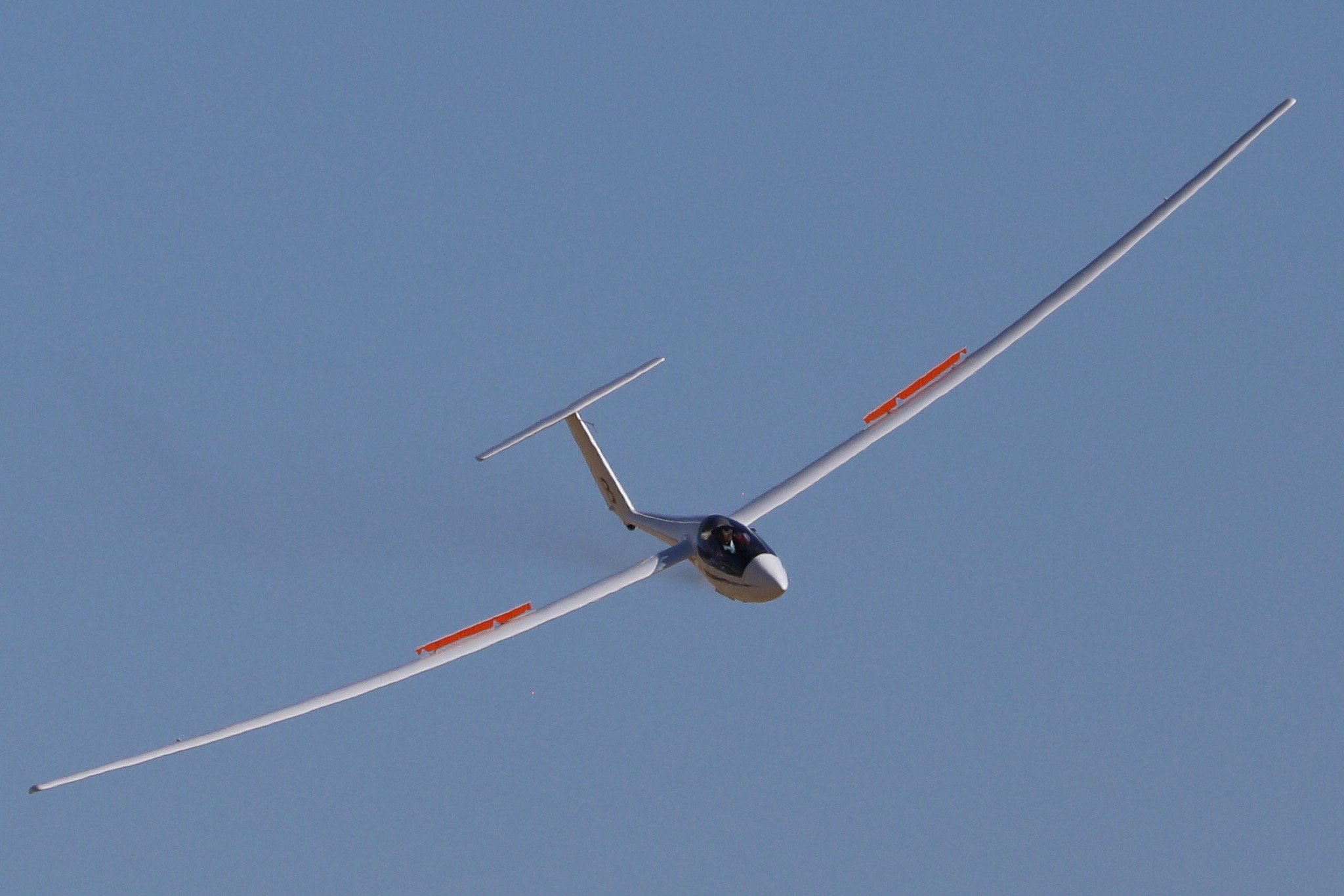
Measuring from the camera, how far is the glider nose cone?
5222cm

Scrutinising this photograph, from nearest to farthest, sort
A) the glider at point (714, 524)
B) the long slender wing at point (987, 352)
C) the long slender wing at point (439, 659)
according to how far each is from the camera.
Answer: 1. the long slender wing at point (439, 659)
2. the glider at point (714, 524)
3. the long slender wing at point (987, 352)

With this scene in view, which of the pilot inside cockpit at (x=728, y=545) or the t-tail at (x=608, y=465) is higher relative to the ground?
the t-tail at (x=608, y=465)

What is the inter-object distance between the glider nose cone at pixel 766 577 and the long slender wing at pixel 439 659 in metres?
2.52

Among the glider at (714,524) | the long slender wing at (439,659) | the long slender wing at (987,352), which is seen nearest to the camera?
the long slender wing at (439,659)

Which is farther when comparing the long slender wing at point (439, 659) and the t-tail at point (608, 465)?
the t-tail at point (608, 465)

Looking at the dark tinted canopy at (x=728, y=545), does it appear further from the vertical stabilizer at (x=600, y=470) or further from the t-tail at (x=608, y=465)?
the vertical stabilizer at (x=600, y=470)

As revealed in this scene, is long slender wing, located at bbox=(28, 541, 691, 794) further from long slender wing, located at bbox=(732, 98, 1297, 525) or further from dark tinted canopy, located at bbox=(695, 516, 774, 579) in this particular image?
long slender wing, located at bbox=(732, 98, 1297, 525)

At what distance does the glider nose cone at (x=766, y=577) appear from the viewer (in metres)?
52.2

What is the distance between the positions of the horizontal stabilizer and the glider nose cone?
6321 mm

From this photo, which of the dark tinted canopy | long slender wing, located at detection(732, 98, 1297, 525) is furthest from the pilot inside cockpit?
long slender wing, located at detection(732, 98, 1297, 525)

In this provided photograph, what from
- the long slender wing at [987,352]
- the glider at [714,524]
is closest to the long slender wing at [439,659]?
the glider at [714,524]

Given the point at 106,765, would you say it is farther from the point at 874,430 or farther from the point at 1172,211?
the point at 1172,211

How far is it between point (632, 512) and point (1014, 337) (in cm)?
1101

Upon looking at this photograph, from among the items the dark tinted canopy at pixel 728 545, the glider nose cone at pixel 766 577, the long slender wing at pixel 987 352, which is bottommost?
the glider nose cone at pixel 766 577
